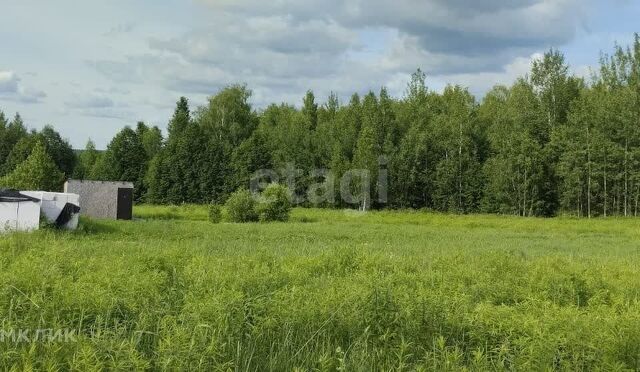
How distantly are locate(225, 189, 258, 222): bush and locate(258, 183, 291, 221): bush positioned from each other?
2.09ft

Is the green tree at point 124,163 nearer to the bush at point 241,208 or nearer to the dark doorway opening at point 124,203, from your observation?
the dark doorway opening at point 124,203

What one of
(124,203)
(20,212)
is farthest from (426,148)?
(20,212)

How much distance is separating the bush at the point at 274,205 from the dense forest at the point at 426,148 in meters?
22.4

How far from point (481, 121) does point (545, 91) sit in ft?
26.8

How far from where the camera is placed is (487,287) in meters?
10.7

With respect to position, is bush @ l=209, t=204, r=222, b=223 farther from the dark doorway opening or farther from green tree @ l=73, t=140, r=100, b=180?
green tree @ l=73, t=140, r=100, b=180

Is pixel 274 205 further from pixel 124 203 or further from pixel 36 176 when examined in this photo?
pixel 36 176

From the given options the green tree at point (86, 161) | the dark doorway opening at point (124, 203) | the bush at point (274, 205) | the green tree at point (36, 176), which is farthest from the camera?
the green tree at point (86, 161)

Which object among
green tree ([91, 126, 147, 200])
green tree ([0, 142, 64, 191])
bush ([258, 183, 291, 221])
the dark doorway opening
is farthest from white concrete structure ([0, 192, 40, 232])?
green tree ([91, 126, 147, 200])

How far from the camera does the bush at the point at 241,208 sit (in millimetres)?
42625

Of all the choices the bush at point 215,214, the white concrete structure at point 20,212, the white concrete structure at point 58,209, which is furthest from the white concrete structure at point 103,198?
the white concrete structure at point 20,212

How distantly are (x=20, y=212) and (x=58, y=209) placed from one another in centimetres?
175

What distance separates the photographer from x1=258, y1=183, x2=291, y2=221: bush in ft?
139

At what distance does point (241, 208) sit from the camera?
4278cm
